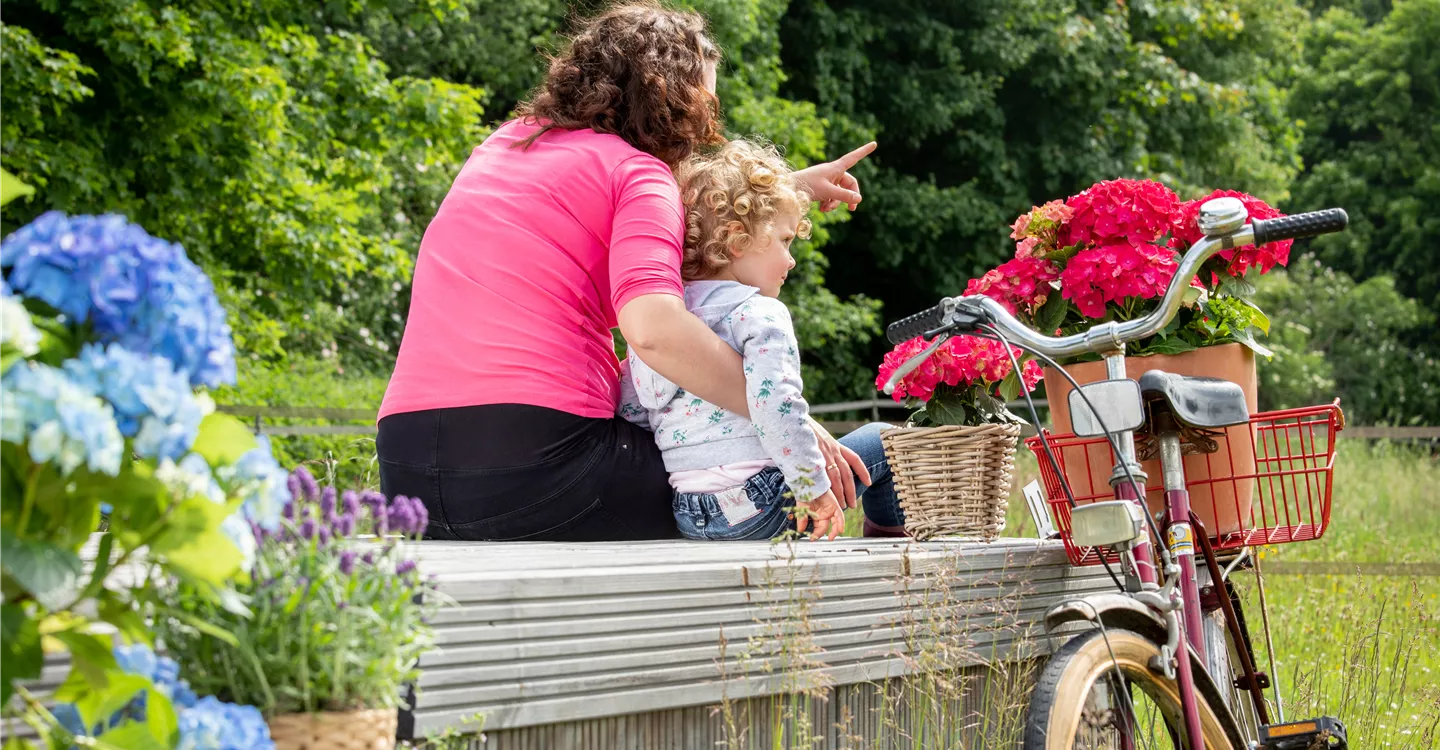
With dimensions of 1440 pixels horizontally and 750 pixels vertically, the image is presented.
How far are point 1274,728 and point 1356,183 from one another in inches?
932

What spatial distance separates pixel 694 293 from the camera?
2664 mm

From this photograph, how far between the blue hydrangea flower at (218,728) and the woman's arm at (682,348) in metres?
1.34

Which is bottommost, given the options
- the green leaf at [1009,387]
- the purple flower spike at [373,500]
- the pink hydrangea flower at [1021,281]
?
the purple flower spike at [373,500]

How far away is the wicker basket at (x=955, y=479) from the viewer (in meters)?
2.72

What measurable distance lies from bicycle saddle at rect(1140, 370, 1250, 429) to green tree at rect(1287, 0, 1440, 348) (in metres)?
22.7

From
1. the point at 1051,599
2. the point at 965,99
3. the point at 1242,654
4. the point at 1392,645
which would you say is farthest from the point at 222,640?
the point at 965,99

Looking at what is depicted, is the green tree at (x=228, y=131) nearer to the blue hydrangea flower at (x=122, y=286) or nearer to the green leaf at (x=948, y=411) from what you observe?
the green leaf at (x=948, y=411)

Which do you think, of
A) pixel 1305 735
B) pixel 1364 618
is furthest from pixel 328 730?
pixel 1364 618

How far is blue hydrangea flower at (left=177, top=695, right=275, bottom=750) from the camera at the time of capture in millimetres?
1068

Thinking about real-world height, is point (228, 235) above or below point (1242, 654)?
above

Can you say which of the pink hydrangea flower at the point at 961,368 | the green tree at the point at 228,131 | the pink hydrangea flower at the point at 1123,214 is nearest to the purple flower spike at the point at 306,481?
the pink hydrangea flower at the point at 961,368

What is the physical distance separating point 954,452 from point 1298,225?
824 millimetres

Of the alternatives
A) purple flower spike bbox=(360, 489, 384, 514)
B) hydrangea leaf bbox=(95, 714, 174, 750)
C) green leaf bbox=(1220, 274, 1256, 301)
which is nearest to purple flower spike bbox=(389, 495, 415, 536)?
purple flower spike bbox=(360, 489, 384, 514)

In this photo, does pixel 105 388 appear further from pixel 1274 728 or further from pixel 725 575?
pixel 1274 728
